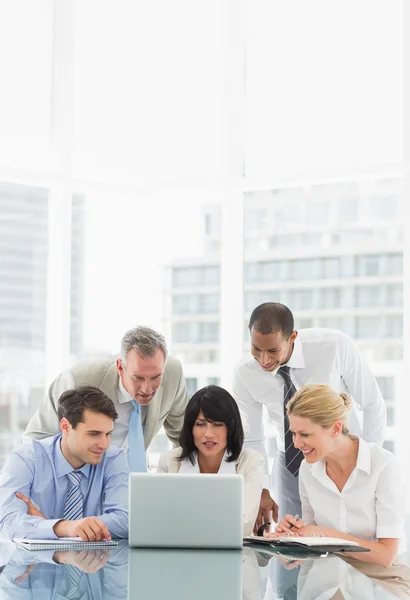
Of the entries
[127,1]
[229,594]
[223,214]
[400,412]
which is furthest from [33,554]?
[127,1]

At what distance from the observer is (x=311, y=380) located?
143 inches

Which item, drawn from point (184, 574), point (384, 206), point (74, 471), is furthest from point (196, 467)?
point (384, 206)

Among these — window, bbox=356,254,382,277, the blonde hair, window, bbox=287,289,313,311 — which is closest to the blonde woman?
the blonde hair

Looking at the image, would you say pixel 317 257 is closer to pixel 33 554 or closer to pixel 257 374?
pixel 257 374

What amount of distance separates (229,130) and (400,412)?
81.2 inches

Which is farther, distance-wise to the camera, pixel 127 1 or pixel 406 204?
pixel 127 1

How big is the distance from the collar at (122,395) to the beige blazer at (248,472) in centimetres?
33

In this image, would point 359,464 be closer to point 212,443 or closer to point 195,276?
point 212,443

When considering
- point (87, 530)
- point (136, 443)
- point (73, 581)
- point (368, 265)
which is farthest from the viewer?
point (368, 265)

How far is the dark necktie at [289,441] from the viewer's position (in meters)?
3.58

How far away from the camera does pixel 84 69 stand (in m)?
5.47

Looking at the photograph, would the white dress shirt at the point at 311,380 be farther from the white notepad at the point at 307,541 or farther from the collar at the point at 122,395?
the white notepad at the point at 307,541

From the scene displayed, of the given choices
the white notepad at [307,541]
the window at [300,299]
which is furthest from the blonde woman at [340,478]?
the window at [300,299]

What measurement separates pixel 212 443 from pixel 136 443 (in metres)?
0.41
